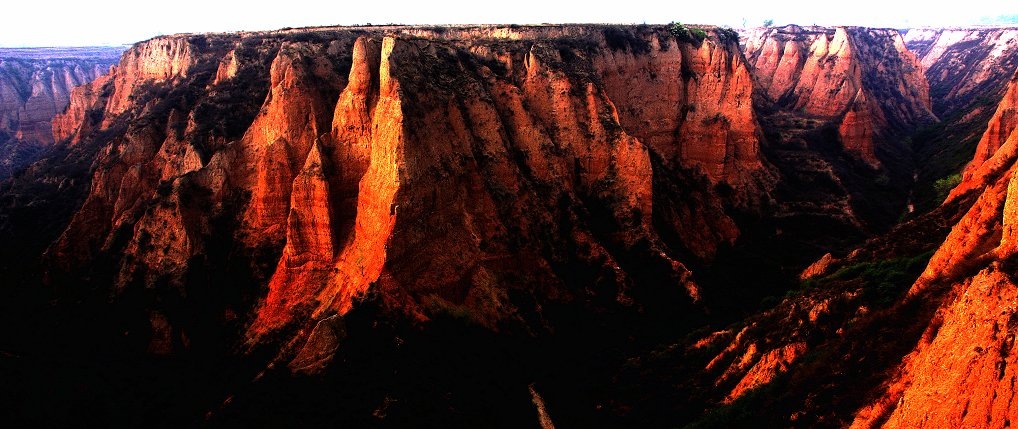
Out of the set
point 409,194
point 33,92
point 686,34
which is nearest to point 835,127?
point 686,34

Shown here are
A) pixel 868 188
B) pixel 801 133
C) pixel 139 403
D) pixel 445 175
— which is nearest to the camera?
pixel 139 403

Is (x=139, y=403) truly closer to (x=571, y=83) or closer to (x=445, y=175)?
(x=445, y=175)

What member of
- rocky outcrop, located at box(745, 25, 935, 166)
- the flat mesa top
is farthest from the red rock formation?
rocky outcrop, located at box(745, 25, 935, 166)

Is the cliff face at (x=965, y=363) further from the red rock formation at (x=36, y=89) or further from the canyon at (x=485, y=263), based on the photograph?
the red rock formation at (x=36, y=89)

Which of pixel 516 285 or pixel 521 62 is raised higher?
pixel 521 62

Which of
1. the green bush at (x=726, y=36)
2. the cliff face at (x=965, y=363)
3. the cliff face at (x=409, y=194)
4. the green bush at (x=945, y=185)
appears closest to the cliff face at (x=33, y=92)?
the cliff face at (x=409, y=194)

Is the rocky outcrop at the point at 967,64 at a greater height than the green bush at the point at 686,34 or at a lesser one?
greater

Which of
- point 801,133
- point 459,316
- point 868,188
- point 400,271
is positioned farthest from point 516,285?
point 801,133
